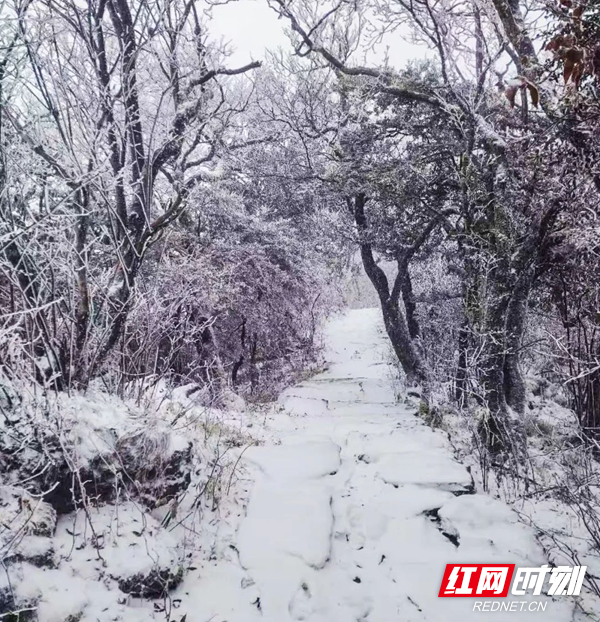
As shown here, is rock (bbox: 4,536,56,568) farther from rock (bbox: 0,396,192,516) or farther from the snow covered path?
the snow covered path

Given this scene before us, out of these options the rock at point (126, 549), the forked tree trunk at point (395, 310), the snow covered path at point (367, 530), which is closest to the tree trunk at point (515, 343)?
the snow covered path at point (367, 530)

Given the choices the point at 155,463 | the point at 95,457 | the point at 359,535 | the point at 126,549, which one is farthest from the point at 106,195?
the point at 359,535

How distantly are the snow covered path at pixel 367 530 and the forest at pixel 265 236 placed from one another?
297 mm

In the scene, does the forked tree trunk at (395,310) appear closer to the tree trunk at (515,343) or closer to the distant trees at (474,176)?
the distant trees at (474,176)

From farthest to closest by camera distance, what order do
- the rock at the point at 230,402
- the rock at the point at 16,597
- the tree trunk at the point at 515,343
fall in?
the rock at the point at 230,402
the tree trunk at the point at 515,343
the rock at the point at 16,597

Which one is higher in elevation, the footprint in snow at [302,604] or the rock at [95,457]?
the rock at [95,457]

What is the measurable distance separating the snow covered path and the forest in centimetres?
30

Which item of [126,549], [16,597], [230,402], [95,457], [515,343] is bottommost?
[230,402]

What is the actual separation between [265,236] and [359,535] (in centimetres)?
704

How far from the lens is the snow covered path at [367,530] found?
244cm

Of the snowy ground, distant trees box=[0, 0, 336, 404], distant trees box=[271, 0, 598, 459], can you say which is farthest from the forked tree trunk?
the snowy ground

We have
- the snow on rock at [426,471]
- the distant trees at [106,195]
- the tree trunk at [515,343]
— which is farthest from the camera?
the tree trunk at [515,343]

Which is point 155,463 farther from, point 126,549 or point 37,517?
point 37,517

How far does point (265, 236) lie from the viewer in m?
9.24
